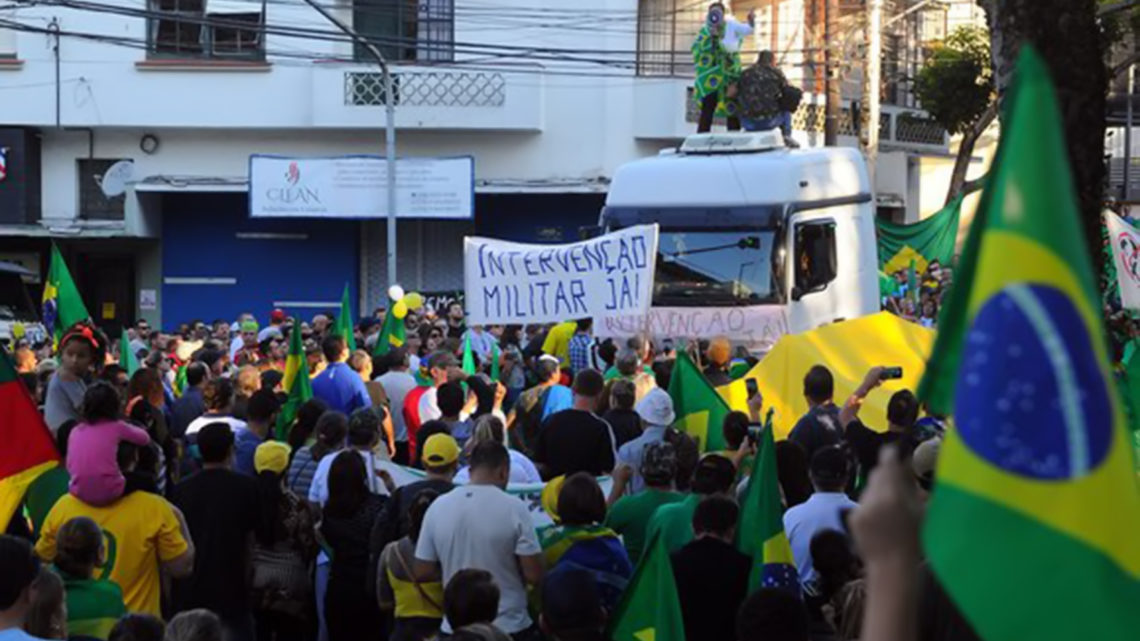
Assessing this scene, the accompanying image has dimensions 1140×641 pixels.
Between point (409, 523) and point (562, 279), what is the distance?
5.85 meters

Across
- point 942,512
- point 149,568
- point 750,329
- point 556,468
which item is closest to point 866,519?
point 942,512

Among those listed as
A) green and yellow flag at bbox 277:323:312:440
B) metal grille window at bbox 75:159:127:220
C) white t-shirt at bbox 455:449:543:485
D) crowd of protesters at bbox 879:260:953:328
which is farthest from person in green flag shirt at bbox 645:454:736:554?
metal grille window at bbox 75:159:127:220

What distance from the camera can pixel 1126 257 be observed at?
1677 cm

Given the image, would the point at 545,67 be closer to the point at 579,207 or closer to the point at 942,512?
the point at 579,207

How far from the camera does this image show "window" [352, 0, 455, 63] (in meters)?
32.3

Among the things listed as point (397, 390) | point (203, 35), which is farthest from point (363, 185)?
point (397, 390)

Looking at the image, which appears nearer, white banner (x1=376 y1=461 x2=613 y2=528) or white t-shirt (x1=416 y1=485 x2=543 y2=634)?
white t-shirt (x1=416 y1=485 x2=543 y2=634)

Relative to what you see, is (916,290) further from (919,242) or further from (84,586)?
(84,586)

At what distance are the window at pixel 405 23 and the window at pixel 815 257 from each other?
15575mm

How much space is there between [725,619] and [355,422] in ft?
8.84

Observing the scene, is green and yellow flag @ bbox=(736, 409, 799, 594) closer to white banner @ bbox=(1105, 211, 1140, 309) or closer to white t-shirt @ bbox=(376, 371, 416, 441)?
white t-shirt @ bbox=(376, 371, 416, 441)

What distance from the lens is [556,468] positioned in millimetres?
9664

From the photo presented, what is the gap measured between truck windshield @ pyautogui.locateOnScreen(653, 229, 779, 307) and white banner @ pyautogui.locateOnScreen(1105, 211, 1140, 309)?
10.5 feet

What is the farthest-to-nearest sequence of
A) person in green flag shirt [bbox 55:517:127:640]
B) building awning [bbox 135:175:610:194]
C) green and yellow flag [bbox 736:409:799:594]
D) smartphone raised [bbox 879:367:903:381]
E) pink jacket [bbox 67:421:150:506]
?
building awning [bbox 135:175:610:194] → smartphone raised [bbox 879:367:903:381] → pink jacket [bbox 67:421:150:506] → green and yellow flag [bbox 736:409:799:594] → person in green flag shirt [bbox 55:517:127:640]
